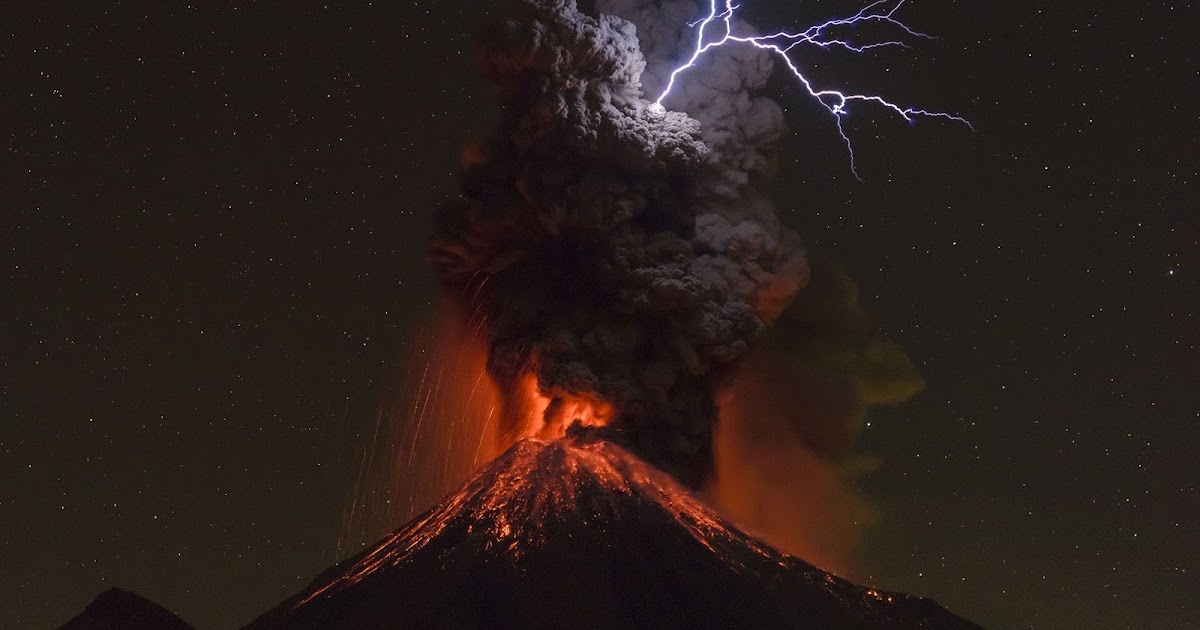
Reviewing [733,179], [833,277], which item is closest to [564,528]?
[733,179]

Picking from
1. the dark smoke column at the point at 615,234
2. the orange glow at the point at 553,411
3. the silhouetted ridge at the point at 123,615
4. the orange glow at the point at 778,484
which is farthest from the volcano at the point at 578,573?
the orange glow at the point at 778,484

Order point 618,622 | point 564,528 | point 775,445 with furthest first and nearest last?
point 775,445 → point 564,528 → point 618,622

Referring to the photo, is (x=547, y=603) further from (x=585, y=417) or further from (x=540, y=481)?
(x=585, y=417)

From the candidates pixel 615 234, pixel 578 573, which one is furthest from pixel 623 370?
pixel 578 573

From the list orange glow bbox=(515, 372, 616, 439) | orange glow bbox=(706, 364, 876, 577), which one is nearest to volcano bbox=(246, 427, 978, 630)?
orange glow bbox=(515, 372, 616, 439)

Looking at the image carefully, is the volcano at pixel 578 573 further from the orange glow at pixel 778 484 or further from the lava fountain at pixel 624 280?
the orange glow at pixel 778 484
